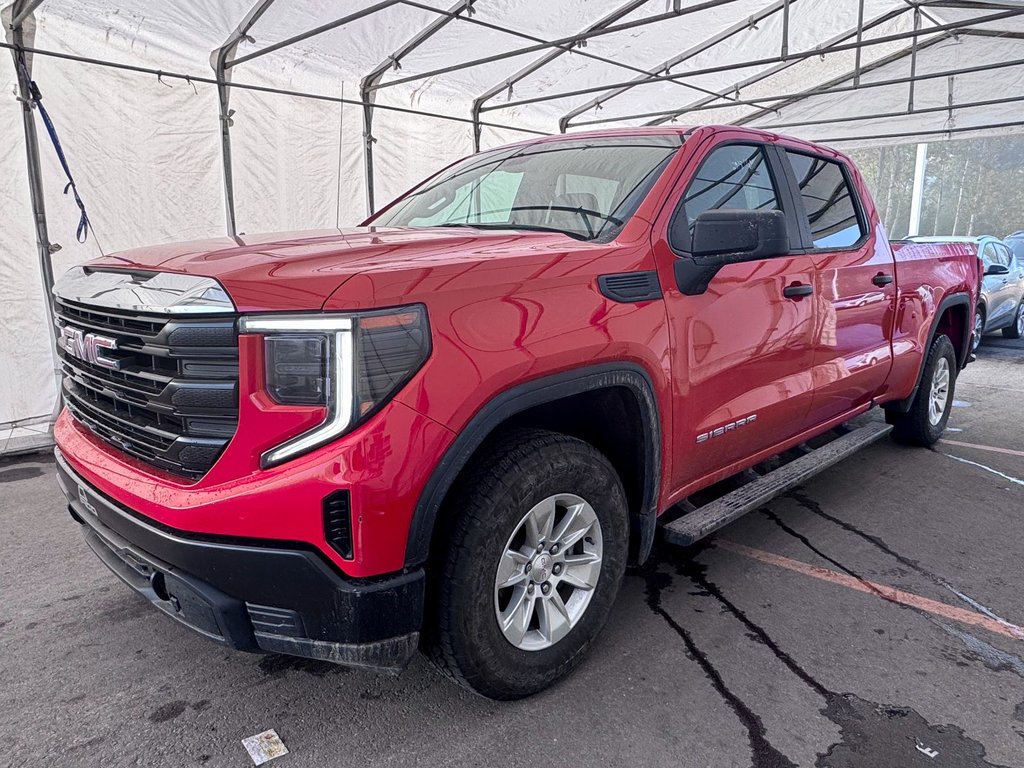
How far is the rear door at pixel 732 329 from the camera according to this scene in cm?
266

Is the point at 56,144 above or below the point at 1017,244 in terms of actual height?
Answer: above

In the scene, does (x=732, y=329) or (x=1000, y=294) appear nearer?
(x=732, y=329)

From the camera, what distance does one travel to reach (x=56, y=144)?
5.68m

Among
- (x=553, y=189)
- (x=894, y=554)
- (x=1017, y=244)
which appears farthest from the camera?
(x=1017, y=244)

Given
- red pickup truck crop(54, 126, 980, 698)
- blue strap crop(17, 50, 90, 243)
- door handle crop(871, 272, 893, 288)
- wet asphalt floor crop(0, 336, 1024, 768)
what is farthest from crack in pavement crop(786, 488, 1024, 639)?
blue strap crop(17, 50, 90, 243)

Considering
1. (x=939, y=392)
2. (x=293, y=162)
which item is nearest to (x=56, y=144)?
(x=293, y=162)

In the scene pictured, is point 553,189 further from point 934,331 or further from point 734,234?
point 934,331

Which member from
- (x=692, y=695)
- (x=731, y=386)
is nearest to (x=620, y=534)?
(x=692, y=695)

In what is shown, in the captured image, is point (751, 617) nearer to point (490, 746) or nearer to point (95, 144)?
point (490, 746)

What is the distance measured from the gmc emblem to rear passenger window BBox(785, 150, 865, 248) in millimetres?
3034

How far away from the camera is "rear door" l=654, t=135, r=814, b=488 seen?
2.66 meters

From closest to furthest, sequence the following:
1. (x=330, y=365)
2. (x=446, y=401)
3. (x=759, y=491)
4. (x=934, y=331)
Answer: (x=330, y=365) < (x=446, y=401) < (x=759, y=491) < (x=934, y=331)

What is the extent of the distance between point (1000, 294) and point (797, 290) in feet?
31.1

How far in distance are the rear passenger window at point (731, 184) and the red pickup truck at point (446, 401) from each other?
0.02m
